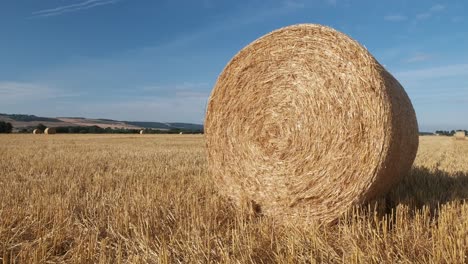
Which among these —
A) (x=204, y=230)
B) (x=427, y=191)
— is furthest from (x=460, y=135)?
(x=204, y=230)

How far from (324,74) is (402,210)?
1499mm

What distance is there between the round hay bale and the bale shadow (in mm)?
386

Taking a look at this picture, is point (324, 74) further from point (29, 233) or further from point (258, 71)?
point (29, 233)

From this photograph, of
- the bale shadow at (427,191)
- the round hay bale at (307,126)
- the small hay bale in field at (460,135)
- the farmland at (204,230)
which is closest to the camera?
the farmland at (204,230)

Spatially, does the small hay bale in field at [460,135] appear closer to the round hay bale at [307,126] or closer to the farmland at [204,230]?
the farmland at [204,230]

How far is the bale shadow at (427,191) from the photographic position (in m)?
4.41

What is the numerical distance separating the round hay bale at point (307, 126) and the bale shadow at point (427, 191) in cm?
39

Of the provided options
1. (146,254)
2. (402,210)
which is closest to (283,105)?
(402,210)

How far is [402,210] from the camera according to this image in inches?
151

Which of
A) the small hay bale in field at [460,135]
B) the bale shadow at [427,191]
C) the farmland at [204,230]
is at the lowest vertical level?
the farmland at [204,230]

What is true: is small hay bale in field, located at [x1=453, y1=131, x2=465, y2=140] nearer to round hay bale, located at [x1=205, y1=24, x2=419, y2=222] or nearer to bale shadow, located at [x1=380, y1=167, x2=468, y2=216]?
bale shadow, located at [x1=380, y1=167, x2=468, y2=216]

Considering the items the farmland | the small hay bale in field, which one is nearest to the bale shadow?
the farmland

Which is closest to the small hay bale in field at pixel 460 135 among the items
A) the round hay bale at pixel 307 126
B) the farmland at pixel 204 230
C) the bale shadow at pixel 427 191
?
the bale shadow at pixel 427 191

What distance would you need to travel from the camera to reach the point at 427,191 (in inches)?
203
